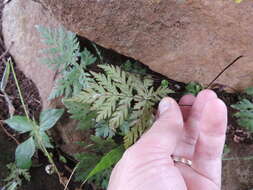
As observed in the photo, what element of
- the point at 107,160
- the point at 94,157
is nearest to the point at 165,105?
the point at 107,160

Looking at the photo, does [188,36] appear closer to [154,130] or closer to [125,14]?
[125,14]

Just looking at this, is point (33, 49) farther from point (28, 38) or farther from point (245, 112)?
point (245, 112)

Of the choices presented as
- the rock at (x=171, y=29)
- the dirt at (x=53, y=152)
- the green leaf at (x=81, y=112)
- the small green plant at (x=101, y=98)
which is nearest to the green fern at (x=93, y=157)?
the small green plant at (x=101, y=98)

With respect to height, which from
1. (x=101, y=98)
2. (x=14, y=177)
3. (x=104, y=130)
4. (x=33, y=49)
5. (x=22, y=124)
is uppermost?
(x=33, y=49)

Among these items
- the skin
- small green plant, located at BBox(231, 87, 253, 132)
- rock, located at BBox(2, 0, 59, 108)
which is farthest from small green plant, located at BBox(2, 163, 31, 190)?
small green plant, located at BBox(231, 87, 253, 132)

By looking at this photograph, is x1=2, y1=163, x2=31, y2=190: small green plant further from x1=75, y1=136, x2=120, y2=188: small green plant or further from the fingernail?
the fingernail

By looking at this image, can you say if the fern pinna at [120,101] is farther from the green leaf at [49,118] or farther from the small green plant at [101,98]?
the green leaf at [49,118]

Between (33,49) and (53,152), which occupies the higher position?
(33,49)
